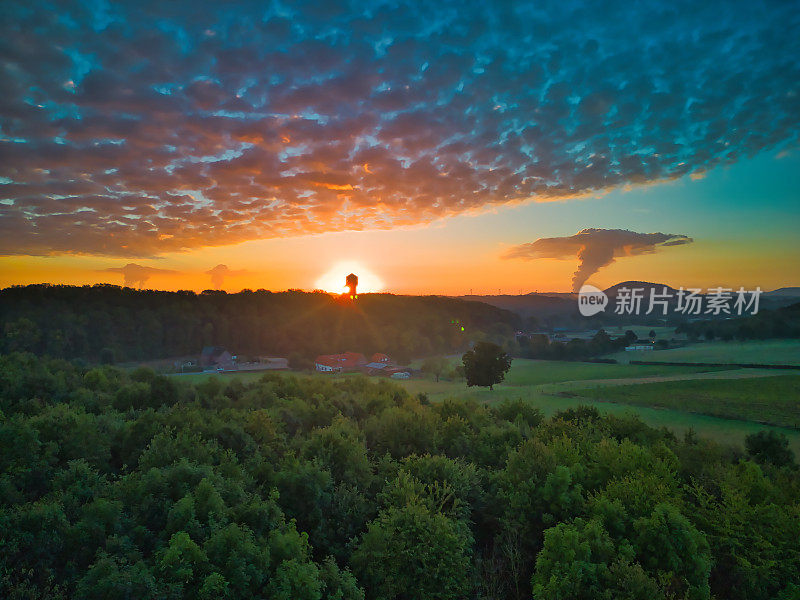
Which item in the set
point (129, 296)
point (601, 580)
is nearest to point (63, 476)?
point (601, 580)

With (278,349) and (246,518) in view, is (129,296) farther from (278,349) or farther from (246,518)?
(246,518)

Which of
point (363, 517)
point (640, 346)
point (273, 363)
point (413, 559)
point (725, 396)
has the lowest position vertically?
point (363, 517)

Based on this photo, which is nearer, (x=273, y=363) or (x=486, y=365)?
(x=486, y=365)

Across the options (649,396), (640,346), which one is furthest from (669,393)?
(640,346)

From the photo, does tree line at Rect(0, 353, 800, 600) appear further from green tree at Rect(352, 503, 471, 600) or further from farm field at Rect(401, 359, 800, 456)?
farm field at Rect(401, 359, 800, 456)

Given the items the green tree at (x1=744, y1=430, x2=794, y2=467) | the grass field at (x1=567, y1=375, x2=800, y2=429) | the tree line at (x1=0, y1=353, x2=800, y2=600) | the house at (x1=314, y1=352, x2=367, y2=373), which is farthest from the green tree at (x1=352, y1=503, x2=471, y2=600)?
the house at (x1=314, y1=352, x2=367, y2=373)

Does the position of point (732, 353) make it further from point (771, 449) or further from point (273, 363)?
point (273, 363)
